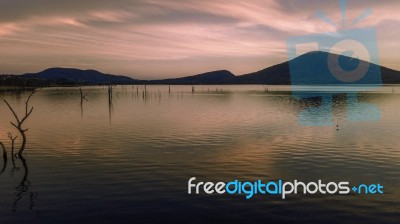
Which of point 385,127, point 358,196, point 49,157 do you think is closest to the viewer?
point 358,196

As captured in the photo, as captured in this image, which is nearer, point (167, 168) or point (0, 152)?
point (167, 168)

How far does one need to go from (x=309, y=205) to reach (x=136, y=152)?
1923cm

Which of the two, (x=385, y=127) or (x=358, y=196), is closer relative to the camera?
(x=358, y=196)

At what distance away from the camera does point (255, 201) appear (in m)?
20.4

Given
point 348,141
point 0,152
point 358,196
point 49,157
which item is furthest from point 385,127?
point 0,152

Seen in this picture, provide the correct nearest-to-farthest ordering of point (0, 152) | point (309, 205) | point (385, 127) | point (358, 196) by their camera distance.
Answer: point (309, 205) < point (358, 196) < point (0, 152) < point (385, 127)

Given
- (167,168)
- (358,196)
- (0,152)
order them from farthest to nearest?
(0,152)
(167,168)
(358,196)

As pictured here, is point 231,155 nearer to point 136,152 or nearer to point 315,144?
point 136,152

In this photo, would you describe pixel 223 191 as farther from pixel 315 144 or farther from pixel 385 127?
pixel 385 127

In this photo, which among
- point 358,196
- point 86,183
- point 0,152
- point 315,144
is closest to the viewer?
point 358,196

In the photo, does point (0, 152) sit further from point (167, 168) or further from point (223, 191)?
point (223, 191)

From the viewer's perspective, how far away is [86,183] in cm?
2403

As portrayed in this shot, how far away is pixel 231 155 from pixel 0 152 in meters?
22.1

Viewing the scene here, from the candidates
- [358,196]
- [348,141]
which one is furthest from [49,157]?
[348,141]
